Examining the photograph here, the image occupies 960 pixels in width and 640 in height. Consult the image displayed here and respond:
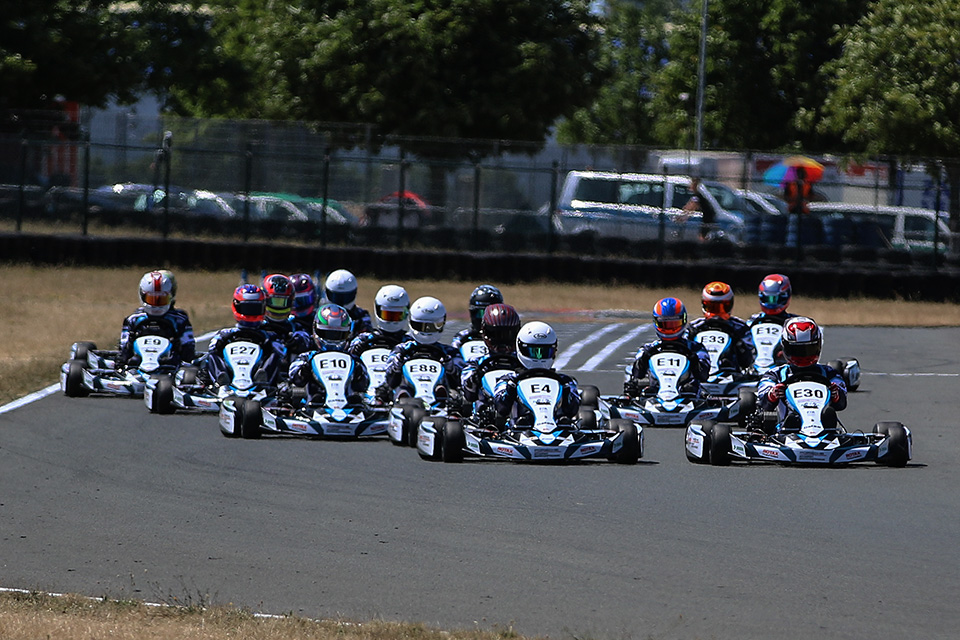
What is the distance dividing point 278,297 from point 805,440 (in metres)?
5.09

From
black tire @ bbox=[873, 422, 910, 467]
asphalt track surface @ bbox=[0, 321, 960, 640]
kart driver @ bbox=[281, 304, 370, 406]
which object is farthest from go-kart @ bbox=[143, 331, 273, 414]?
black tire @ bbox=[873, 422, 910, 467]

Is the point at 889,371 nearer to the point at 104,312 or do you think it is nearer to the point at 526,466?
the point at 526,466

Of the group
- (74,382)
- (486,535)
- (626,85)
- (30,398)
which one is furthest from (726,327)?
(626,85)

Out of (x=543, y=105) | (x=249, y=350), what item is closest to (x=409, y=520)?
(x=249, y=350)

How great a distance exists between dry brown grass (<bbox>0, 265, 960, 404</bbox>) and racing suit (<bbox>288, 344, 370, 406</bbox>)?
559 centimetres

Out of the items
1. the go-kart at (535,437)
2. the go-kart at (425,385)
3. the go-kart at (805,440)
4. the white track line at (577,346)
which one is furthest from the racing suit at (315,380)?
the white track line at (577,346)

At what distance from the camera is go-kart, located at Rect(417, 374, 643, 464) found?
10773 millimetres

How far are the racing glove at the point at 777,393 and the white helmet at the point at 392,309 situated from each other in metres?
3.30

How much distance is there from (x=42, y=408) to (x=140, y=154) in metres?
15.5

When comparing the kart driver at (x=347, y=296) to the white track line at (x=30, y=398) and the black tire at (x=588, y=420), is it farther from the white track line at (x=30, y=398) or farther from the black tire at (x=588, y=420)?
the black tire at (x=588, y=420)

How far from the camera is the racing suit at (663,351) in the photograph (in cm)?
1338

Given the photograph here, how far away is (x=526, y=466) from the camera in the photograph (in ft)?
35.2

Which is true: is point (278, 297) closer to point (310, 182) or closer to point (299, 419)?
point (299, 419)

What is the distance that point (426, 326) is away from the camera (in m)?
12.2
